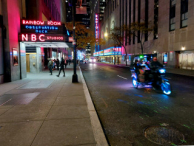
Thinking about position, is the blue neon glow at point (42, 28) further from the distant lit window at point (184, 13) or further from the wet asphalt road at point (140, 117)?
the distant lit window at point (184, 13)

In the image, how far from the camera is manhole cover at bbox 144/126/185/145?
138 inches

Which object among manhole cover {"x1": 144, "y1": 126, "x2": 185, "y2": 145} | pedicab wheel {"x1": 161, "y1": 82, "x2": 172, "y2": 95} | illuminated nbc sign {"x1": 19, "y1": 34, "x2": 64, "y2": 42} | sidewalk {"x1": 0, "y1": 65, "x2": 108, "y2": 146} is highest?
illuminated nbc sign {"x1": 19, "y1": 34, "x2": 64, "y2": 42}

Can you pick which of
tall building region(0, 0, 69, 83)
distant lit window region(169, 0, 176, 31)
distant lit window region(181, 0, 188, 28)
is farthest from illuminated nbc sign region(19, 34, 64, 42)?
distant lit window region(169, 0, 176, 31)

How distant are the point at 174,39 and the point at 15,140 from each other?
27498 mm

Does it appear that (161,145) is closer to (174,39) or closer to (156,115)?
(156,115)

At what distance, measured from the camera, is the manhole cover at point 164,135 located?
351cm

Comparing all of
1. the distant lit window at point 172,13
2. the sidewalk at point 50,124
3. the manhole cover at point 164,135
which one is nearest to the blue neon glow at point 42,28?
the sidewalk at point 50,124

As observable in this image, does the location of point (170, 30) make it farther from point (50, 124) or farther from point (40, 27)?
point (50, 124)

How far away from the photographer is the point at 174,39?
84.6 feet

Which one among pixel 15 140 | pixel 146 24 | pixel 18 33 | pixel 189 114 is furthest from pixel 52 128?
pixel 146 24

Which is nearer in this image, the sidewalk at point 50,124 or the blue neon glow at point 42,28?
the sidewalk at point 50,124

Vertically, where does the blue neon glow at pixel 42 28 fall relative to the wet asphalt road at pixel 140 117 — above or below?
above

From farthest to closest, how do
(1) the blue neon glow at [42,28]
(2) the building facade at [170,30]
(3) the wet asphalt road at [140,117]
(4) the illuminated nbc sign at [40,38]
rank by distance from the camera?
1. (2) the building facade at [170,30]
2. (1) the blue neon glow at [42,28]
3. (4) the illuminated nbc sign at [40,38]
4. (3) the wet asphalt road at [140,117]

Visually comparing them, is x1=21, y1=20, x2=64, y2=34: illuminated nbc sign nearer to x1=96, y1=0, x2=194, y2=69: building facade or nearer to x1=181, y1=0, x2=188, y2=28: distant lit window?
x1=96, y1=0, x2=194, y2=69: building facade
